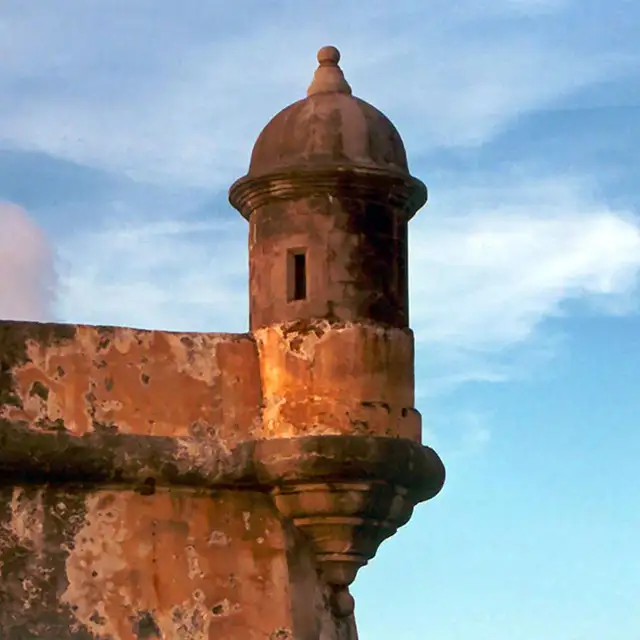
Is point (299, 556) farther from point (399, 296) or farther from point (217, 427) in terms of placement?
point (399, 296)

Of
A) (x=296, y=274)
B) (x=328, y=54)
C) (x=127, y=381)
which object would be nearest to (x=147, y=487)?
(x=127, y=381)

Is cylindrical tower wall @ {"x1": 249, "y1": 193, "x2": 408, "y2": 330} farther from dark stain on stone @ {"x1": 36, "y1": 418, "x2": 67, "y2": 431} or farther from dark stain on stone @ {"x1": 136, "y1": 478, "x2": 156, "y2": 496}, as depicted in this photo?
dark stain on stone @ {"x1": 36, "y1": 418, "x2": 67, "y2": 431}

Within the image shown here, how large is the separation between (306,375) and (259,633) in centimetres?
133

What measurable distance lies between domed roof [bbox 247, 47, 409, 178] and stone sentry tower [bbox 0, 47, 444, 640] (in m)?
0.01

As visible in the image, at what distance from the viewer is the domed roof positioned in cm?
926

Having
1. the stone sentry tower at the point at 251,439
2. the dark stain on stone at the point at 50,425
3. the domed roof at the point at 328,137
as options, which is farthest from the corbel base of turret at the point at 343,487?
the domed roof at the point at 328,137

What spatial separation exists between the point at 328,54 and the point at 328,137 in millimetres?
685

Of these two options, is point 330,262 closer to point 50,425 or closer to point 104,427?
point 104,427

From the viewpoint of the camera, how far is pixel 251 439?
9.11 metres

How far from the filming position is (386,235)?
30.6 feet

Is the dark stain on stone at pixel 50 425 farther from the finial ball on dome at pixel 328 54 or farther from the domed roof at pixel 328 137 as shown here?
the finial ball on dome at pixel 328 54

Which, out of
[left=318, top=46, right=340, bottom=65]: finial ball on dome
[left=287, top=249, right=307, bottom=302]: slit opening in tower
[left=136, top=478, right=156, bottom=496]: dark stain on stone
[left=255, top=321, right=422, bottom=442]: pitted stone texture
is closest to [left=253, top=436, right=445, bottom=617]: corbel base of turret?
[left=255, top=321, right=422, bottom=442]: pitted stone texture

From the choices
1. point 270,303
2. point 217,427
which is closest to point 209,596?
point 217,427

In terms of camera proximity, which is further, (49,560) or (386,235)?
(386,235)
